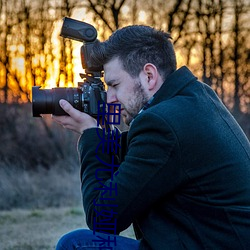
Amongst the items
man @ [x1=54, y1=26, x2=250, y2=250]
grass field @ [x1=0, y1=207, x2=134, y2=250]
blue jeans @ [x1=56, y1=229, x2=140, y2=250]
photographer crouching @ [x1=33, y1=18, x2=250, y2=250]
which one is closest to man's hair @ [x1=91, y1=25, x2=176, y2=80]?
photographer crouching @ [x1=33, y1=18, x2=250, y2=250]

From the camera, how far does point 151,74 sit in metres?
2.42

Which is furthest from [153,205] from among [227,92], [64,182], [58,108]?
[227,92]

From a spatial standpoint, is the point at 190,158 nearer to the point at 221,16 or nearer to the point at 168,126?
the point at 168,126

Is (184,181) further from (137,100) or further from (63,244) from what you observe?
(63,244)

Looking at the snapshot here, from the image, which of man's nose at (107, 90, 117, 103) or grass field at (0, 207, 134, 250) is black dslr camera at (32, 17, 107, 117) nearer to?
man's nose at (107, 90, 117, 103)

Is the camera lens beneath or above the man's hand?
above

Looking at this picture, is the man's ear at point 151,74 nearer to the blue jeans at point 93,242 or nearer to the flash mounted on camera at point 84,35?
the flash mounted on camera at point 84,35

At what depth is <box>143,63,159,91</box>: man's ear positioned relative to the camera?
2.41 metres

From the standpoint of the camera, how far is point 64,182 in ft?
30.8

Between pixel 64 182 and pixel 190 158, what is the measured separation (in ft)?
24.3

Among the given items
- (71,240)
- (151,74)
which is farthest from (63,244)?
(151,74)

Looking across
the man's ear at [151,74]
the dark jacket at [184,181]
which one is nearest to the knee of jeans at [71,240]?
the dark jacket at [184,181]

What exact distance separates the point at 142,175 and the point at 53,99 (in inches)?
27.7

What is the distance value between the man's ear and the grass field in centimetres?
324
